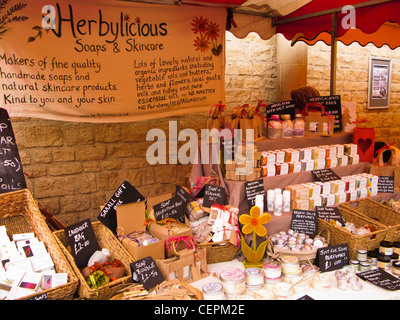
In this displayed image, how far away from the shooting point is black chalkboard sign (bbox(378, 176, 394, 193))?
3.35 m

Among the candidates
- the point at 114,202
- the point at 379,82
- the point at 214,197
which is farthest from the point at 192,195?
the point at 379,82

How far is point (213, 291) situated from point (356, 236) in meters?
1.15

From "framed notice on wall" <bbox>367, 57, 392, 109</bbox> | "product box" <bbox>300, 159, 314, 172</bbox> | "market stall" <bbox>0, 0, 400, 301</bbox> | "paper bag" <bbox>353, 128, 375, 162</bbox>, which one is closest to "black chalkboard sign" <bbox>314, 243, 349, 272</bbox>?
"market stall" <bbox>0, 0, 400, 301</bbox>

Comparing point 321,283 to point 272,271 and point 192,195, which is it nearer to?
point 272,271

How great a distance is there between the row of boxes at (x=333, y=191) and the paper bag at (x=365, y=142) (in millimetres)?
275

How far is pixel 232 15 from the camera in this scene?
3707mm

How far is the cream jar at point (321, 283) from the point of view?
2.22m

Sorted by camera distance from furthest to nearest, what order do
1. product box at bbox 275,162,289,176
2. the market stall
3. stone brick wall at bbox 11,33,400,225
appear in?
1. stone brick wall at bbox 11,33,400,225
2. product box at bbox 275,162,289,176
3. the market stall

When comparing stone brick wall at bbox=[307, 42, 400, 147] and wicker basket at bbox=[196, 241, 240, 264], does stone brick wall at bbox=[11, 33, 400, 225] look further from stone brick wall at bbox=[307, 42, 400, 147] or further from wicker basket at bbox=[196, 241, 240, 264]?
wicker basket at bbox=[196, 241, 240, 264]

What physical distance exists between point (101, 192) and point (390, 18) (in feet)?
11.5

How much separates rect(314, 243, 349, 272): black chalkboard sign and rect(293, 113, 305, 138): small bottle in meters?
1.23

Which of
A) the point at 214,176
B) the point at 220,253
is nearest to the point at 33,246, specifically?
the point at 220,253
